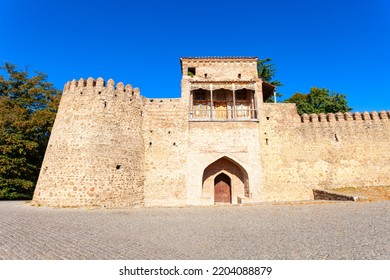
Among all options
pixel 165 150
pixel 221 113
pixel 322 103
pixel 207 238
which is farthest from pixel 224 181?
pixel 322 103

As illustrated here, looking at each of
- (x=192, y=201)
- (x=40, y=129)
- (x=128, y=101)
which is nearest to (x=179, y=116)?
(x=128, y=101)

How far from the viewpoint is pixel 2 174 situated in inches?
571

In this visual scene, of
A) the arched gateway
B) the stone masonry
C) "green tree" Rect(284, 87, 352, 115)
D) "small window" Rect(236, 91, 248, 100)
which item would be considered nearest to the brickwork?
the stone masonry

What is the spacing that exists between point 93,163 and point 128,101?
477cm

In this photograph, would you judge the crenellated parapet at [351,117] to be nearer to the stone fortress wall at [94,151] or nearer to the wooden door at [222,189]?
the wooden door at [222,189]

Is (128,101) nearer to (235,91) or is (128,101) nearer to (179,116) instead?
(179,116)

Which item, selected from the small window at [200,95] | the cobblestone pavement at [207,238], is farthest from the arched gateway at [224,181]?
the cobblestone pavement at [207,238]

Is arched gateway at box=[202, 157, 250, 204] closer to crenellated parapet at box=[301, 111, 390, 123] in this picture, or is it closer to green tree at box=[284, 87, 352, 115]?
crenellated parapet at box=[301, 111, 390, 123]

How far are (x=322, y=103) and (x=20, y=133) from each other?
28.6m

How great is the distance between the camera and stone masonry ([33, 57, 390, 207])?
13664mm

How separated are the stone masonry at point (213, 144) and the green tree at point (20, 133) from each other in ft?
9.24

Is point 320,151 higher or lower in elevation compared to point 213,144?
lower

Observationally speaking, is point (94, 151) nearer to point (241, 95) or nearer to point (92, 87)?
point (92, 87)

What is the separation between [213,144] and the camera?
51.8ft
